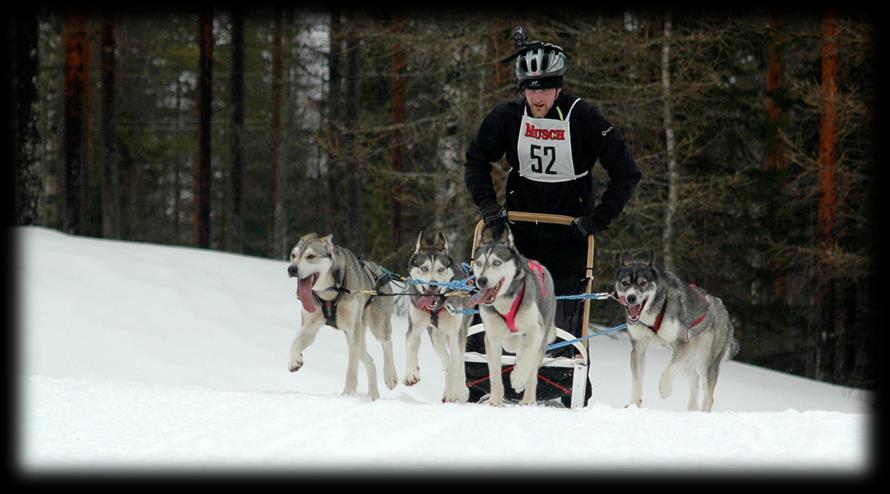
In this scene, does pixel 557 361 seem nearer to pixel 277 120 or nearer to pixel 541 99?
pixel 541 99

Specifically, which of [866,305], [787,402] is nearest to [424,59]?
[787,402]

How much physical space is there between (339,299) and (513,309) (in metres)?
1.39

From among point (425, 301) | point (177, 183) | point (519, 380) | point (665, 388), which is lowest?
point (177, 183)

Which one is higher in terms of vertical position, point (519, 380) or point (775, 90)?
point (775, 90)

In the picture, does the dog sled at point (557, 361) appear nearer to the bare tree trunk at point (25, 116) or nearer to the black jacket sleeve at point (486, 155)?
the black jacket sleeve at point (486, 155)

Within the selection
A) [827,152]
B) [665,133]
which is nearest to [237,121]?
[665,133]

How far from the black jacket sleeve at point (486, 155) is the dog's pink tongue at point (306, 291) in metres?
1.20

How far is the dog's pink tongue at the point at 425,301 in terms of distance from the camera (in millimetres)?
6125

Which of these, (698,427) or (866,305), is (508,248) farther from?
(866,305)

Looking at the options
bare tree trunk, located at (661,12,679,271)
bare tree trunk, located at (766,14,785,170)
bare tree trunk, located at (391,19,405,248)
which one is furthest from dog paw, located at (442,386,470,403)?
bare tree trunk, located at (766,14,785,170)

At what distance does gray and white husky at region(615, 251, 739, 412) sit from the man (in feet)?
1.58

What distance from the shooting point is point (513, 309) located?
5.54 m

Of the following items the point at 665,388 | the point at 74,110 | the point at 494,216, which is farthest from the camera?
the point at 74,110

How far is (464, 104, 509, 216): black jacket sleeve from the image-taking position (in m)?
6.44
